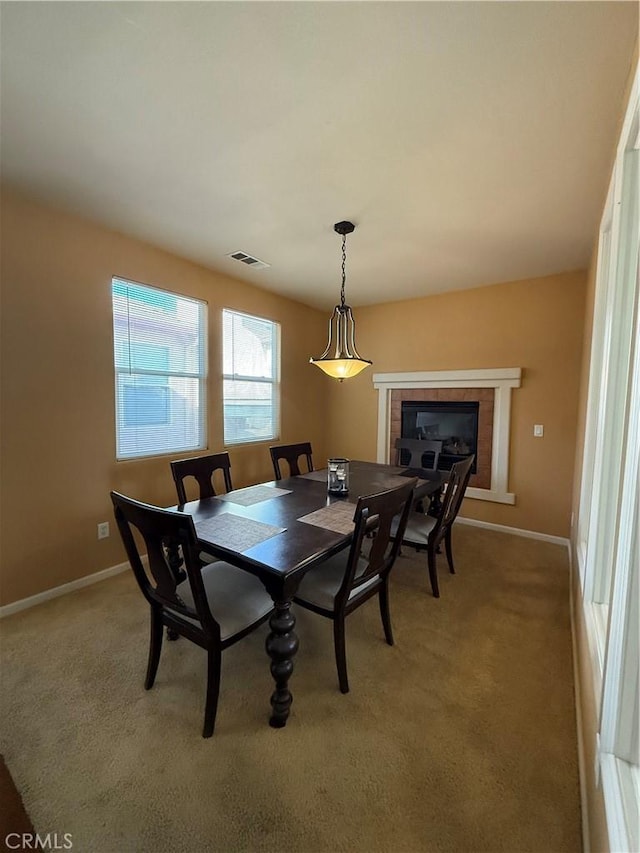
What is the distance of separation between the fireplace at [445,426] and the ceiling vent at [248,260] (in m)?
2.23

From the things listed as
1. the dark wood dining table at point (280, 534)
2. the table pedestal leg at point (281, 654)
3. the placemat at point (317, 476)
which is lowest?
the table pedestal leg at point (281, 654)

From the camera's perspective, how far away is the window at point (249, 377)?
3.71 m

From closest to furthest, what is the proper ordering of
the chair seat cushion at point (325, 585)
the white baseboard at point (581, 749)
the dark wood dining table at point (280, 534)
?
the white baseboard at point (581, 749)
the dark wood dining table at point (280, 534)
the chair seat cushion at point (325, 585)

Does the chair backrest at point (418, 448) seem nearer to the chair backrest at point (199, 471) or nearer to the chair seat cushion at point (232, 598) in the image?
the chair backrest at point (199, 471)

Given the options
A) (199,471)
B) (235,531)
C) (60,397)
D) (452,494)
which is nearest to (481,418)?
(452,494)

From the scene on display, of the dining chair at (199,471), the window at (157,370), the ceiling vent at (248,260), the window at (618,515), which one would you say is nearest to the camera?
the window at (618,515)

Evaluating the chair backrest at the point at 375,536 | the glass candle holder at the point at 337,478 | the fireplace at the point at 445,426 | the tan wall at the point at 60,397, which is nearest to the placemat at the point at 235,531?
the chair backrest at the point at 375,536

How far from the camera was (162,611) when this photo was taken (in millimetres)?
1701

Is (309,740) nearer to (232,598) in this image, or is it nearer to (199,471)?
(232,598)

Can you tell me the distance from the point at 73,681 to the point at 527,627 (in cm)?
251

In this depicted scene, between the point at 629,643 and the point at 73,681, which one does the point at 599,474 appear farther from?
the point at 73,681

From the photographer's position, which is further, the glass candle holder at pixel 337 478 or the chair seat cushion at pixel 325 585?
the glass candle holder at pixel 337 478

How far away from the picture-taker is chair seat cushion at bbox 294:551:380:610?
1764 millimetres

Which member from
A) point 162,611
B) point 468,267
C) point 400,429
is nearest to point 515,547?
point 400,429
